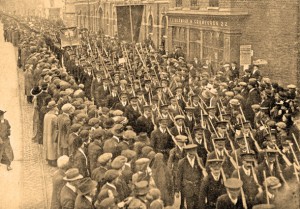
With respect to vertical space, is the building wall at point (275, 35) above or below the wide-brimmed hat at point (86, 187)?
above

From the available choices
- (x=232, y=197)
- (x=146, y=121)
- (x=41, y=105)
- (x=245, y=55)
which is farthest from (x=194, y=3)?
(x=232, y=197)

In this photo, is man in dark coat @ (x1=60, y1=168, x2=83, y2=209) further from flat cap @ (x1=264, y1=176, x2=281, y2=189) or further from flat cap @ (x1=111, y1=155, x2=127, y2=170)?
flat cap @ (x1=264, y1=176, x2=281, y2=189)

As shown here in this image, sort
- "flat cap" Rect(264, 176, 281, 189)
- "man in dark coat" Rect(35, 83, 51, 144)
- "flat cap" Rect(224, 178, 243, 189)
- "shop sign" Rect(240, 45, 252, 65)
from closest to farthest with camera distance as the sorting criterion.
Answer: "flat cap" Rect(224, 178, 243, 189)
"flat cap" Rect(264, 176, 281, 189)
"man in dark coat" Rect(35, 83, 51, 144)
"shop sign" Rect(240, 45, 252, 65)

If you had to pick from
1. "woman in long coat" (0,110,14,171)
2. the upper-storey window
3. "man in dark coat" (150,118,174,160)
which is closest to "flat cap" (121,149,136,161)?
"man in dark coat" (150,118,174,160)

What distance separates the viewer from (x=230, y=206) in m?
6.91

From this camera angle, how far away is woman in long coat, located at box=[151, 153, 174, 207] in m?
8.51

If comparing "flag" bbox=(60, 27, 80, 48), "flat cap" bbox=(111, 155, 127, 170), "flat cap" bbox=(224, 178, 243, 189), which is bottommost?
"flat cap" bbox=(224, 178, 243, 189)

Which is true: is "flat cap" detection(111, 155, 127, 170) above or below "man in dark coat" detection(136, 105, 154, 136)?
above

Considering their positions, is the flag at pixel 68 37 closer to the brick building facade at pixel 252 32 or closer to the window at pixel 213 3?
the brick building facade at pixel 252 32

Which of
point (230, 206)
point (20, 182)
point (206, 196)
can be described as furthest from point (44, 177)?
point (230, 206)

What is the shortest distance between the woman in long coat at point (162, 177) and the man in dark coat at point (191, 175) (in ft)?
0.82

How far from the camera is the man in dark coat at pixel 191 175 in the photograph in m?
8.40

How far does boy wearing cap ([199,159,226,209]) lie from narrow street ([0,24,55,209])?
3964 mm

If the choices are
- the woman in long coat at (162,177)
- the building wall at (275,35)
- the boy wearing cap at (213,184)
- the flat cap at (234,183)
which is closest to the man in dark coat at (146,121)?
the woman in long coat at (162,177)
